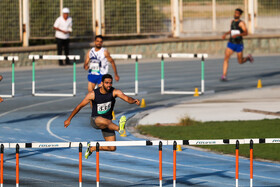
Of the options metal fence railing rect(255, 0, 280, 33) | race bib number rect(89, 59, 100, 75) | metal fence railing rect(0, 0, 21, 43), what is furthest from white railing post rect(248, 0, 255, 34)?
race bib number rect(89, 59, 100, 75)

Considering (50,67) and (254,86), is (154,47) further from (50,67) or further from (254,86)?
(254,86)

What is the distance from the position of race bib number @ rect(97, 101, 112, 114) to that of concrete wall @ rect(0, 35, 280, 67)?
61.7 ft

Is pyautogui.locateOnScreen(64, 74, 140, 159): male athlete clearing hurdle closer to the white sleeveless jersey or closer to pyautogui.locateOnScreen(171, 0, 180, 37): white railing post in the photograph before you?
the white sleeveless jersey

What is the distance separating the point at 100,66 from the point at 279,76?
1258cm

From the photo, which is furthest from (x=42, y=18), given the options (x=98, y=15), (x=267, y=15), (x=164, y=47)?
(x=267, y=15)

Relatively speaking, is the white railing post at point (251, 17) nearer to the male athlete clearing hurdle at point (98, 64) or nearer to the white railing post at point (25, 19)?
the white railing post at point (25, 19)

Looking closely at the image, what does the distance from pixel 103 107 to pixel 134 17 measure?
2306cm

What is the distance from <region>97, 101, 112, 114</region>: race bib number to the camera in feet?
46.0

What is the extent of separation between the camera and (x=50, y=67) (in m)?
33.5

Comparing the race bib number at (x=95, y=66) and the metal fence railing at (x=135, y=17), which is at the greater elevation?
the metal fence railing at (x=135, y=17)

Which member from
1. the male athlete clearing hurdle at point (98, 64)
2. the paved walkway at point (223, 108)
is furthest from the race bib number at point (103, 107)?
the paved walkway at point (223, 108)

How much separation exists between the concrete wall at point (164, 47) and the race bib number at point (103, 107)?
18819 mm

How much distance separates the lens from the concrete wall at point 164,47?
33219 mm

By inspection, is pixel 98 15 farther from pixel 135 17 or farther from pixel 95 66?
pixel 95 66
